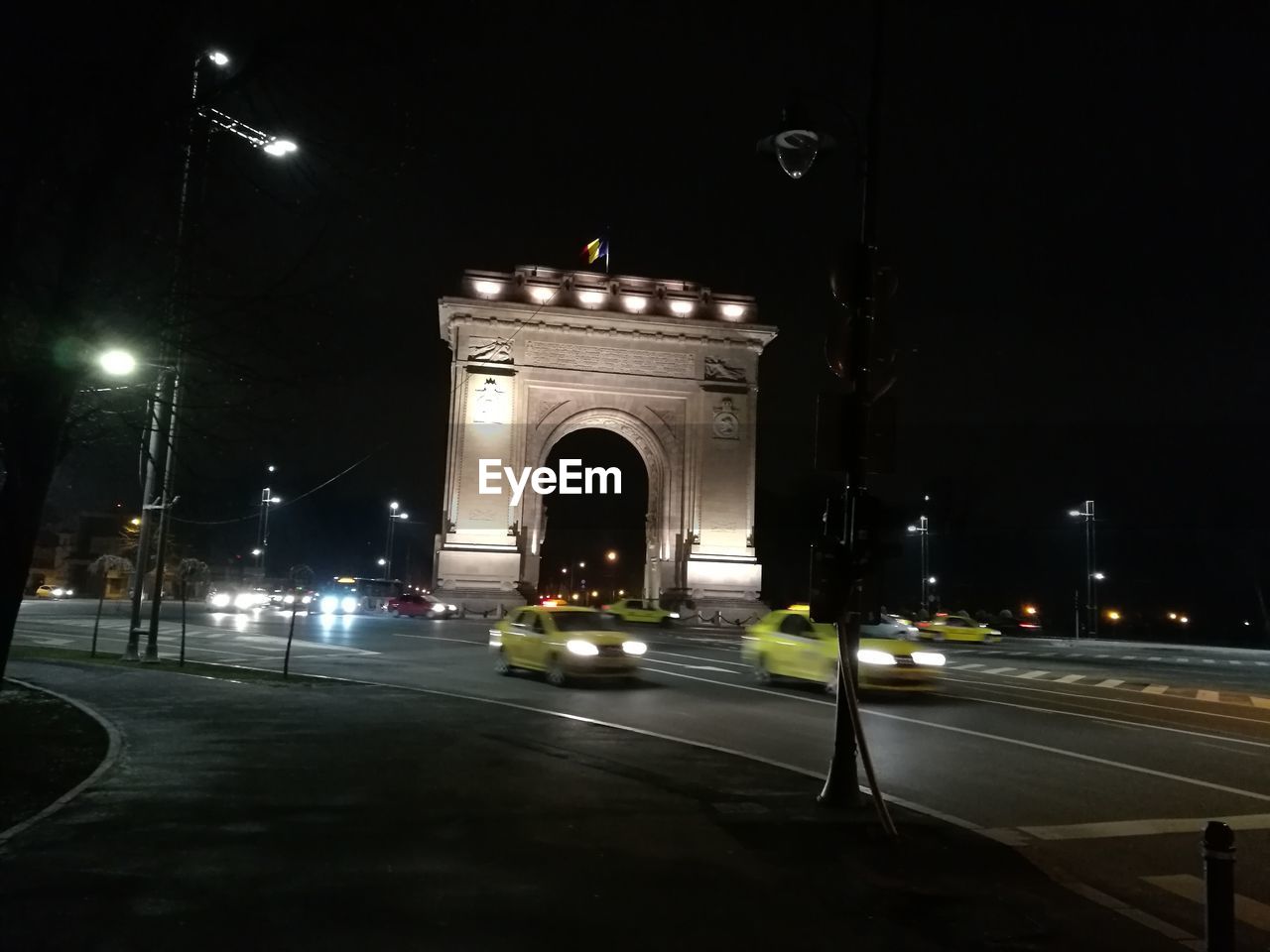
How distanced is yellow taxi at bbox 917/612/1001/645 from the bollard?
40.7 meters

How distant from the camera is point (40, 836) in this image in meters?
6.91

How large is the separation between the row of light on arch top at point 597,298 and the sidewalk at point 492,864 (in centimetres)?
4834

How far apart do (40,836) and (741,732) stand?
8.87 metres

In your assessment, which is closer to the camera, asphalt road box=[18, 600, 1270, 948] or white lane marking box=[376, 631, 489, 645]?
asphalt road box=[18, 600, 1270, 948]

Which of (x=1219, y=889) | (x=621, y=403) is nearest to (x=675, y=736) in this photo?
(x=1219, y=889)

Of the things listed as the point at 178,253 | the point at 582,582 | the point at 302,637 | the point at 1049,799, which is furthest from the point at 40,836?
the point at 582,582

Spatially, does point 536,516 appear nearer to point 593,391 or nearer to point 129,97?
point 593,391

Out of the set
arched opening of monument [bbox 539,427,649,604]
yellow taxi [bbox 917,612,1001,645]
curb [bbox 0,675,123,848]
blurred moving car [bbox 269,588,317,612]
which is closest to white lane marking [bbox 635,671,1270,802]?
curb [bbox 0,675,123,848]

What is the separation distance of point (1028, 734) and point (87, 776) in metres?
12.0

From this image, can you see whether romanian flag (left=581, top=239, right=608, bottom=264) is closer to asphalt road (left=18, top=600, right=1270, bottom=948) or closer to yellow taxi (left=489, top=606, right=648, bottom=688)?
asphalt road (left=18, top=600, right=1270, bottom=948)

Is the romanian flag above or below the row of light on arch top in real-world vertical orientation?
above

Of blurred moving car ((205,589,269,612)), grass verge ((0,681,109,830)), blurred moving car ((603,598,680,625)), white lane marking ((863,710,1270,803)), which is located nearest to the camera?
grass verge ((0,681,109,830))

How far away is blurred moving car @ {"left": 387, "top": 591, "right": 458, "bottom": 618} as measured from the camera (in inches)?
1988

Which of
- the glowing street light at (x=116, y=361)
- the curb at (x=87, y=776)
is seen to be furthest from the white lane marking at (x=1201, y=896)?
the glowing street light at (x=116, y=361)
